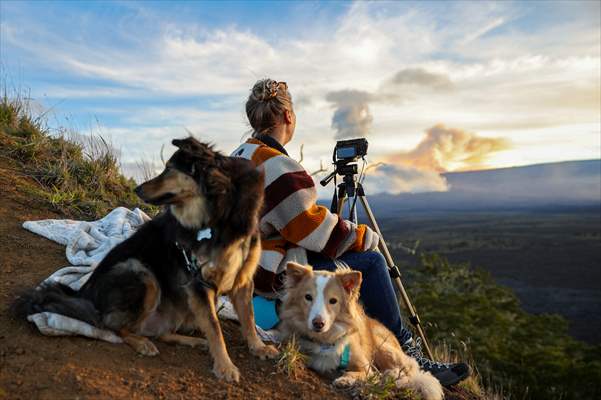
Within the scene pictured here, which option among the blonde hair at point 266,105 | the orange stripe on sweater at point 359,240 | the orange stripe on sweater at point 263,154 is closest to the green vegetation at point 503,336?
the orange stripe on sweater at point 359,240

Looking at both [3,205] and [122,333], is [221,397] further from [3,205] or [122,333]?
[3,205]

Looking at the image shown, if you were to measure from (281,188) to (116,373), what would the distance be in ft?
6.13

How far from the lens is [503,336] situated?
71.6 ft

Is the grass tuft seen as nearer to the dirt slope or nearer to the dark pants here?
the dirt slope

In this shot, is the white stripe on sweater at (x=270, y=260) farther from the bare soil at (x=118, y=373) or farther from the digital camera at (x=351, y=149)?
the digital camera at (x=351, y=149)

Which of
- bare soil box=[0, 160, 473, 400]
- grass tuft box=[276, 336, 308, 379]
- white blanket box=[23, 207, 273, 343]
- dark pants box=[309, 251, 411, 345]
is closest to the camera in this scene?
bare soil box=[0, 160, 473, 400]

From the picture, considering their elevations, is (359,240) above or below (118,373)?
above

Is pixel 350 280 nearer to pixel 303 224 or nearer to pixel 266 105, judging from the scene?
pixel 303 224

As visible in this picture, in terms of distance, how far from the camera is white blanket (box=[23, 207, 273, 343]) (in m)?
3.47

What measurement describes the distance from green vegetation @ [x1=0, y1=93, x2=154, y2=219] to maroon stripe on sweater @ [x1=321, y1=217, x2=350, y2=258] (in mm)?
3936

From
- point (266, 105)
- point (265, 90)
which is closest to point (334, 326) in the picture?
point (266, 105)

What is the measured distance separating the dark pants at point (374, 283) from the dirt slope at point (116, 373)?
3.26ft

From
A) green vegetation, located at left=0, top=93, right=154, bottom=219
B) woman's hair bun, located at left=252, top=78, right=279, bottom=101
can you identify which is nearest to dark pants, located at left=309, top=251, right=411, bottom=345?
woman's hair bun, located at left=252, top=78, right=279, bottom=101

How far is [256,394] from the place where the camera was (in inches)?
130
